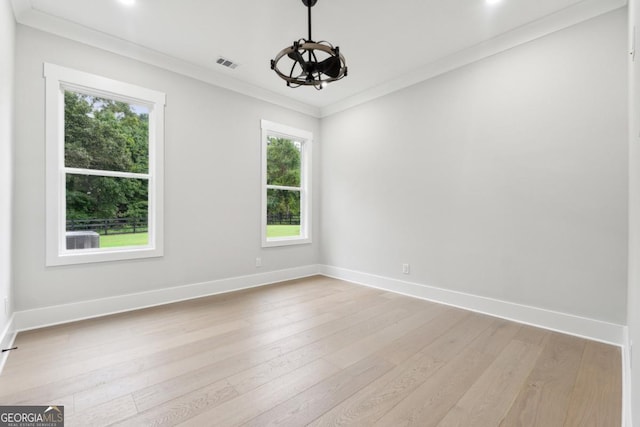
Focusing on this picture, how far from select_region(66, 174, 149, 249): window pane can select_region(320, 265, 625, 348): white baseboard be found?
3.15 metres

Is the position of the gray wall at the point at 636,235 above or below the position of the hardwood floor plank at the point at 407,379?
above

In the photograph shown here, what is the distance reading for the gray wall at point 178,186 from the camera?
2.66 m

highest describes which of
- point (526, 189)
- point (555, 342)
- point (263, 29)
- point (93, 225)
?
point (263, 29)

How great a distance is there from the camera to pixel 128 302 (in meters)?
3.19

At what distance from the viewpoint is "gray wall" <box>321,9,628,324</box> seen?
251cm

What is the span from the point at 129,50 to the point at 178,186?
1.55 meters

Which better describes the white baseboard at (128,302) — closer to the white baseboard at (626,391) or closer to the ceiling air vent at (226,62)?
the ceiling air vent at (226,62)

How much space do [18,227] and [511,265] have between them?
4.79m

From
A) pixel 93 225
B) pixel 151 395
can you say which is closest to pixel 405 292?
pixel 151 395

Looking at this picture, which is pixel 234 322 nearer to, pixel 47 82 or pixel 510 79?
pixel 47 82

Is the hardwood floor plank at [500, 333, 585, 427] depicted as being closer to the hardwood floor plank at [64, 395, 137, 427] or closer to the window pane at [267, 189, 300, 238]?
the hardwood floor plank at [64, 395, 137, 427]

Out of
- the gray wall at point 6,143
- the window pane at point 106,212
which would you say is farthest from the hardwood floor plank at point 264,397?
the window pane at point 106,212

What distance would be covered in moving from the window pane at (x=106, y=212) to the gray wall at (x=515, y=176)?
303cm

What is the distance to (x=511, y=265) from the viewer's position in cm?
301
